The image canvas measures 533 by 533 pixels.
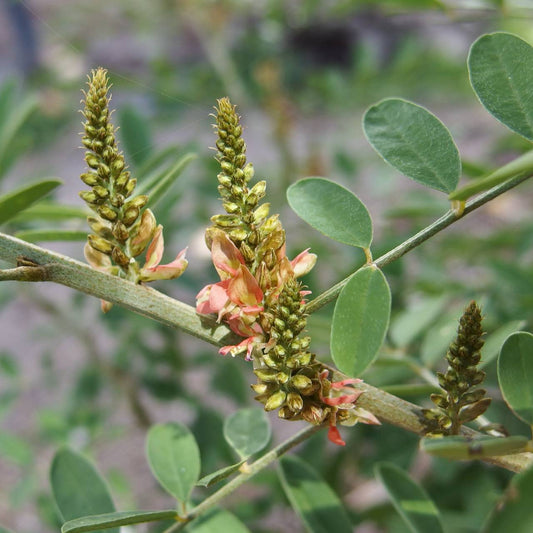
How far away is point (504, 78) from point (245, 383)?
137 cm

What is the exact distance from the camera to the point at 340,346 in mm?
565

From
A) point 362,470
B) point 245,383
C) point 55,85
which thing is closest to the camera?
point 362,470

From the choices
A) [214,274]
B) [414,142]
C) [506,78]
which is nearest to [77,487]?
[414,142]

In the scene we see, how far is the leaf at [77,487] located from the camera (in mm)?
799

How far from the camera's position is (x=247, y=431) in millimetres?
786

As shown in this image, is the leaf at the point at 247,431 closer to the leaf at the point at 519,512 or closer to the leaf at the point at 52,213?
the leaf at the point at 52,213

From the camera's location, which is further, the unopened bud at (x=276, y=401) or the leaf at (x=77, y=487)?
the leaf at (x=77, y=487)

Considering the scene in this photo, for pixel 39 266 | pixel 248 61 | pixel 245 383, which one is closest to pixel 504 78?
pixel 39 266

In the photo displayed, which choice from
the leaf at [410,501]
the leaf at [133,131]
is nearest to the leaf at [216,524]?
the leaf at [410,501]

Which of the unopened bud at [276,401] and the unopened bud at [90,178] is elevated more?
the unopened bud at [90,178]

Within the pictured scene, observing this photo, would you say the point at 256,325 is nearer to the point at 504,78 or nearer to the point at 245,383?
the point at 504,78

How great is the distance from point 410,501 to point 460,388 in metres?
0.27

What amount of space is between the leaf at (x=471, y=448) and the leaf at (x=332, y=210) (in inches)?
9.4

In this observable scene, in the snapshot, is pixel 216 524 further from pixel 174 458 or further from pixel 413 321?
pixel 413 321
